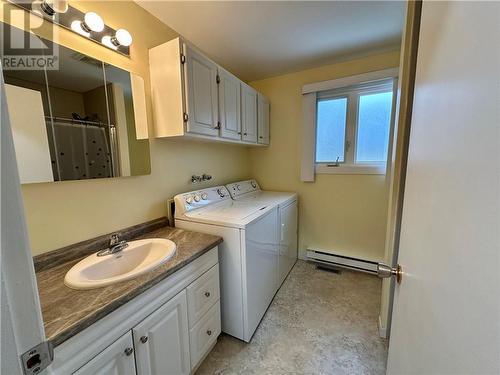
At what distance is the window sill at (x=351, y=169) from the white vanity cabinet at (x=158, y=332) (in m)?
1.68

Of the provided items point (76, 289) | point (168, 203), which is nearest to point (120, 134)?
point (168, 203)

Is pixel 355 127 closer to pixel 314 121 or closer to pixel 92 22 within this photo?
pixel 314 121

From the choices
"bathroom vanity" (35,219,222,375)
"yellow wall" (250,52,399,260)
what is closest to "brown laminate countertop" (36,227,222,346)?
"bathroom vanity" (35,219,222,375)

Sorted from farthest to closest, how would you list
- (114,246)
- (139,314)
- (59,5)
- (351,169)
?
(351,169) < (114,246) < (59,5) < (139,314)

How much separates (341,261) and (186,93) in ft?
7.93

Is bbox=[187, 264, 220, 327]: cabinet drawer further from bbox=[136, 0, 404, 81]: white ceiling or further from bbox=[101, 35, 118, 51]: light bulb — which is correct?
bbox=[136, 0, 404, 81]: white ceiling

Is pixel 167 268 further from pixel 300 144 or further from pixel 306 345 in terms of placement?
pixel 300 144

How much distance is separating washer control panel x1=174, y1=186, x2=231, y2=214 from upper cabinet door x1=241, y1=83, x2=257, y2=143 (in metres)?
0.60

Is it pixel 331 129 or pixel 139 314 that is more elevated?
pixel 331 129

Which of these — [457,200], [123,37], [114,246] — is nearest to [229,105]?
[123,37]

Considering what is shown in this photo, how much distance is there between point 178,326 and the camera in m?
1.11

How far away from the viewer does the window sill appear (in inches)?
85.7

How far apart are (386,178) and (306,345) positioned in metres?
1.73

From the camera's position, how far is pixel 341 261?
2.47 meters
